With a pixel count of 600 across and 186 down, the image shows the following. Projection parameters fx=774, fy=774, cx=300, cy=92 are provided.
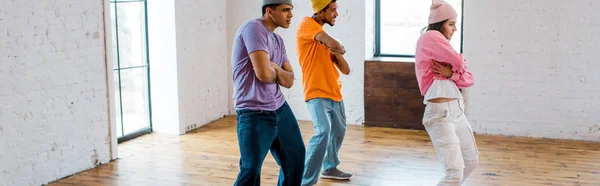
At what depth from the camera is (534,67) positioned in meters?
6.77

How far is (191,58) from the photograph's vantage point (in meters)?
7.20

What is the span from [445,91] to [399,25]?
342 cm

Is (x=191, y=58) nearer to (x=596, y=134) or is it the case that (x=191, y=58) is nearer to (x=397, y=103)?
(x=397, y=103)

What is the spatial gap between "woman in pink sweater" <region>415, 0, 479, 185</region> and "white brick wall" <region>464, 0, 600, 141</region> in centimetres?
274

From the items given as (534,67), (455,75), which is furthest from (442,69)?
(534,67)

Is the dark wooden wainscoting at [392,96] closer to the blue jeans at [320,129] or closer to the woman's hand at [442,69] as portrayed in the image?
the blue jeans at [320,129]

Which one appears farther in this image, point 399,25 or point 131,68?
point 399,25

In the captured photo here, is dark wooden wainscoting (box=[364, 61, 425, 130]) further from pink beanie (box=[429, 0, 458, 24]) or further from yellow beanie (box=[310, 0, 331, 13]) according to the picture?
pink beanie (box=[429, 0, 458, 24])

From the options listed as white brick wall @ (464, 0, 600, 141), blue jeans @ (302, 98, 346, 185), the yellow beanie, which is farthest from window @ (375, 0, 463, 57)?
the yellow beanie

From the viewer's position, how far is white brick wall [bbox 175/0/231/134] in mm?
7059

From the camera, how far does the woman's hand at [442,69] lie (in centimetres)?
415

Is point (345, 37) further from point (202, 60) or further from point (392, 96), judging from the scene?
point (202, 60)

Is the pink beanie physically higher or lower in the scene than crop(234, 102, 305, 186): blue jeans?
higher

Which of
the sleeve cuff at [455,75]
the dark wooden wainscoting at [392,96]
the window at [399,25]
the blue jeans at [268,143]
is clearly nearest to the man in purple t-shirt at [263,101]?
the blue jeans at [268,143]
